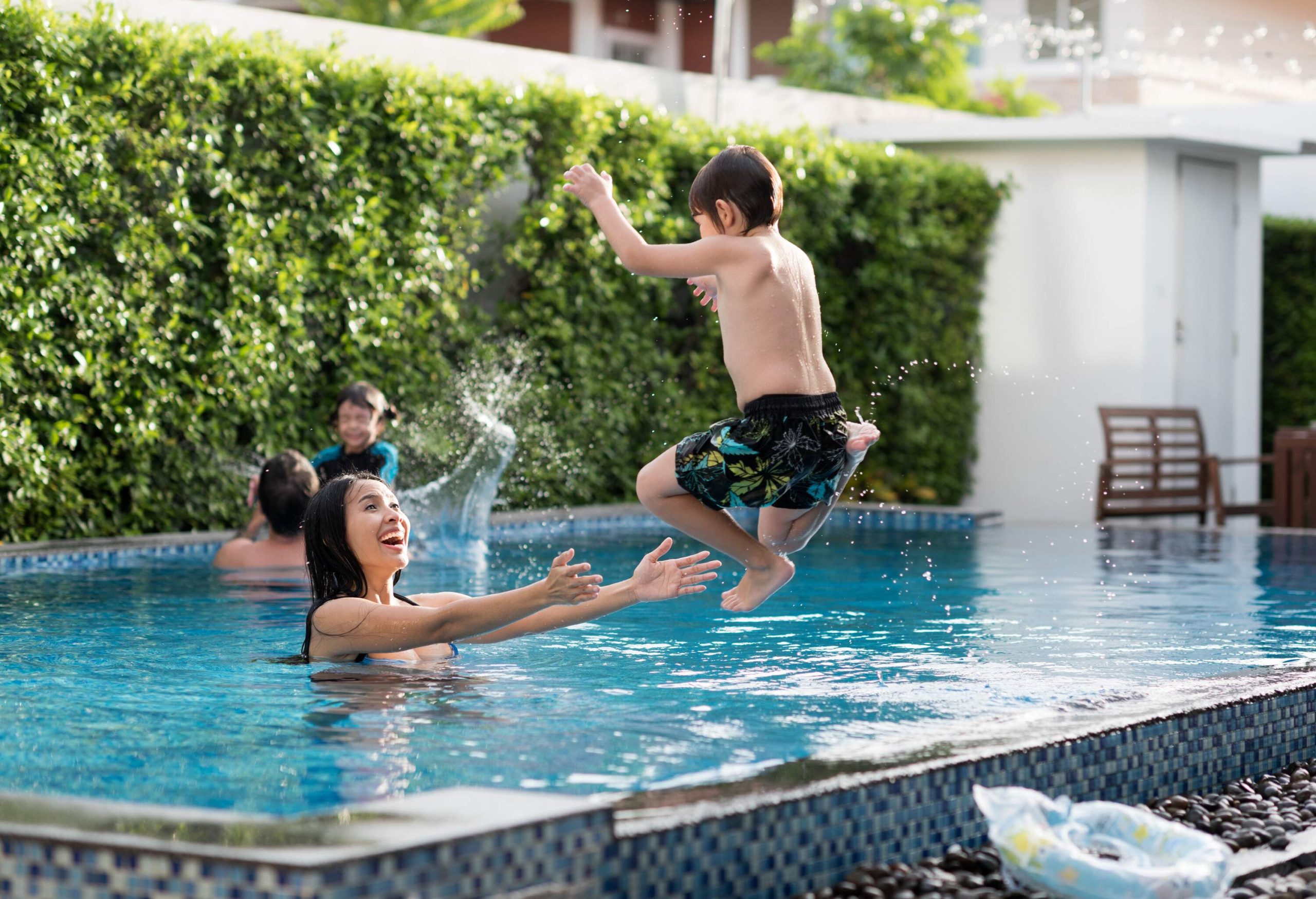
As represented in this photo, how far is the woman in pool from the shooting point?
487cm

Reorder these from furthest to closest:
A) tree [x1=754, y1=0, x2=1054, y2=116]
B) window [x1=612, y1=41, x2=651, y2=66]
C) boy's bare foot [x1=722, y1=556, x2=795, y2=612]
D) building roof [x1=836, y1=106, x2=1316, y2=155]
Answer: window [x1=612, y1=41, x2=651, y2=66]
tree [x1=754, y1=0, x2=1054, y2=116]
building roof [x1=836, y1=106, x2=1316, y2=155]
boy's bare foot [x1=722, y1=556, x2=795, y2=612]

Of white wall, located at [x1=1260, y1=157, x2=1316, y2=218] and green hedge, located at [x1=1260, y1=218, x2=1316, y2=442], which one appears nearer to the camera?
green hedge, located at [x1=1260, y1=218, x2=1316, y2=442]

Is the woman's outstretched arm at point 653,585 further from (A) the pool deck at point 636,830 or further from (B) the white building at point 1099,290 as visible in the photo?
(B) the white building at point 1099,290

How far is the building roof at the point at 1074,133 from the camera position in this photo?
1492 cm

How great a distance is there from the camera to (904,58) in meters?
27.9

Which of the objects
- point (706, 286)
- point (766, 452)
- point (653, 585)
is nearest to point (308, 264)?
point (706, 286)

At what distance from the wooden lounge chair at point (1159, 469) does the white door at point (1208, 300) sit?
0.58 metres

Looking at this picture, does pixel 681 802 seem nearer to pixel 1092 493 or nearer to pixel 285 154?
pixel 285 154

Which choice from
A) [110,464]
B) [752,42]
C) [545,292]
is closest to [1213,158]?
[545,292]

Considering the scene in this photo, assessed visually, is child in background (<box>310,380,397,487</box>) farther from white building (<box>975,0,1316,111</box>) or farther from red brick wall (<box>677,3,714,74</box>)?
red brick wall (<box>677,3,714,74</box>)

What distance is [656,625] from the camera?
7230 mm

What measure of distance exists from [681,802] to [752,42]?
3009cm

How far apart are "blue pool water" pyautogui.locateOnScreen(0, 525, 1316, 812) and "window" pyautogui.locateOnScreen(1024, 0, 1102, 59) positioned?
18969mm

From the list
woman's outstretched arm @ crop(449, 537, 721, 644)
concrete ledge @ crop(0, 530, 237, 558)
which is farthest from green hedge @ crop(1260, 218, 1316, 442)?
woman's outstretched arm @ crop(449, 537, 721, 644)
